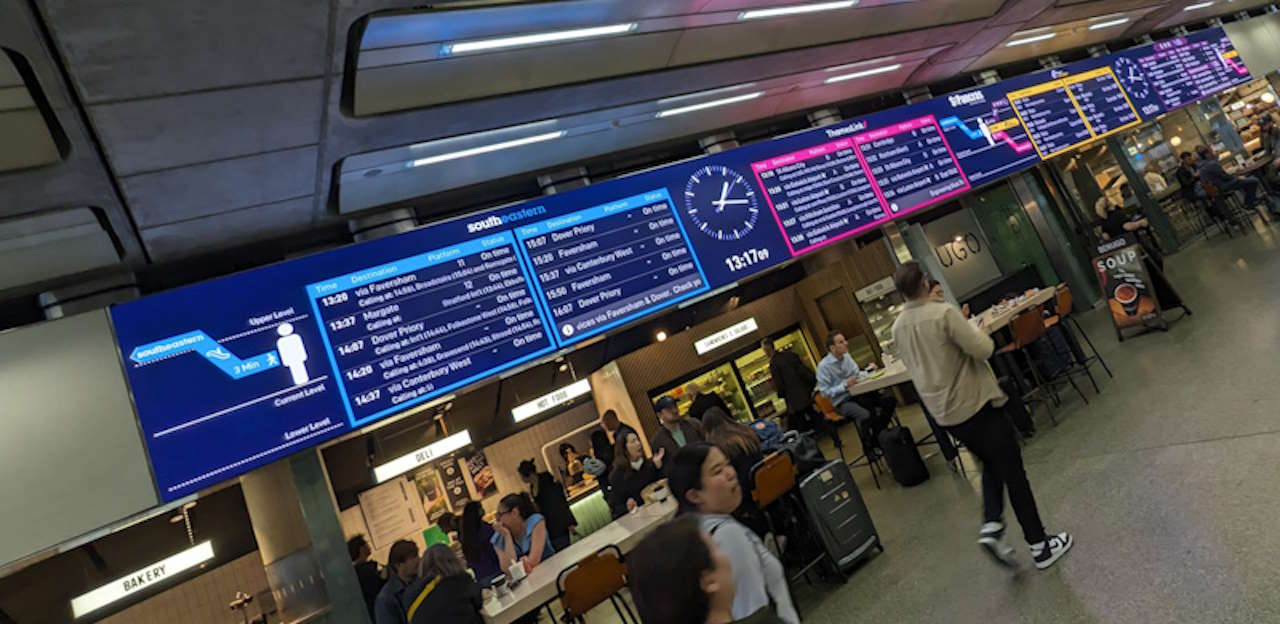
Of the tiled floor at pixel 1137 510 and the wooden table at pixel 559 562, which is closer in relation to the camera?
the tiled floor at pixel 1137 510

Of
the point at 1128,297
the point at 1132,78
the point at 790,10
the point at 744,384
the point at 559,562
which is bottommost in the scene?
the point at 1128,297

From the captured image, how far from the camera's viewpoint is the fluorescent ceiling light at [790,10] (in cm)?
411

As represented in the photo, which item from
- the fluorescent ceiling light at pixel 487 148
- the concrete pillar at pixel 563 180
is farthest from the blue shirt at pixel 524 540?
the fluorescent ceiling light at pixel 487 148

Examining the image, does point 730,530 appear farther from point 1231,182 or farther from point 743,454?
point 1231,182

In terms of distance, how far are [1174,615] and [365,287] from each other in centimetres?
428

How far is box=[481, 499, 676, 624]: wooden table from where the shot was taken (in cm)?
395

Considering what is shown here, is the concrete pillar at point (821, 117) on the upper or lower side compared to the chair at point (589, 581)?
upper

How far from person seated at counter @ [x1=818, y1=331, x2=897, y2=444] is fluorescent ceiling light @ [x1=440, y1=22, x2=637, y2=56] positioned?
156 inches

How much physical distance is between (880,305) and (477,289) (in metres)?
7.31

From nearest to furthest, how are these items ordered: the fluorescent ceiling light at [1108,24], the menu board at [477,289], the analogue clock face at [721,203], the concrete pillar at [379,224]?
the menu board at [477,289], the concrete pillar at [379,224], the analogue clock face at [721,203], the fluorescent ceiling light at [1108,24]

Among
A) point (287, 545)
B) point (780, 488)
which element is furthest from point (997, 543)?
point (287, 545)

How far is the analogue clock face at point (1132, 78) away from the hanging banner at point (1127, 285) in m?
2.94

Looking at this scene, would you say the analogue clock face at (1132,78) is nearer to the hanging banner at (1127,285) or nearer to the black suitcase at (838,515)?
the hanging banner at (1127,285)

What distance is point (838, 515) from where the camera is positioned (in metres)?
4.36
